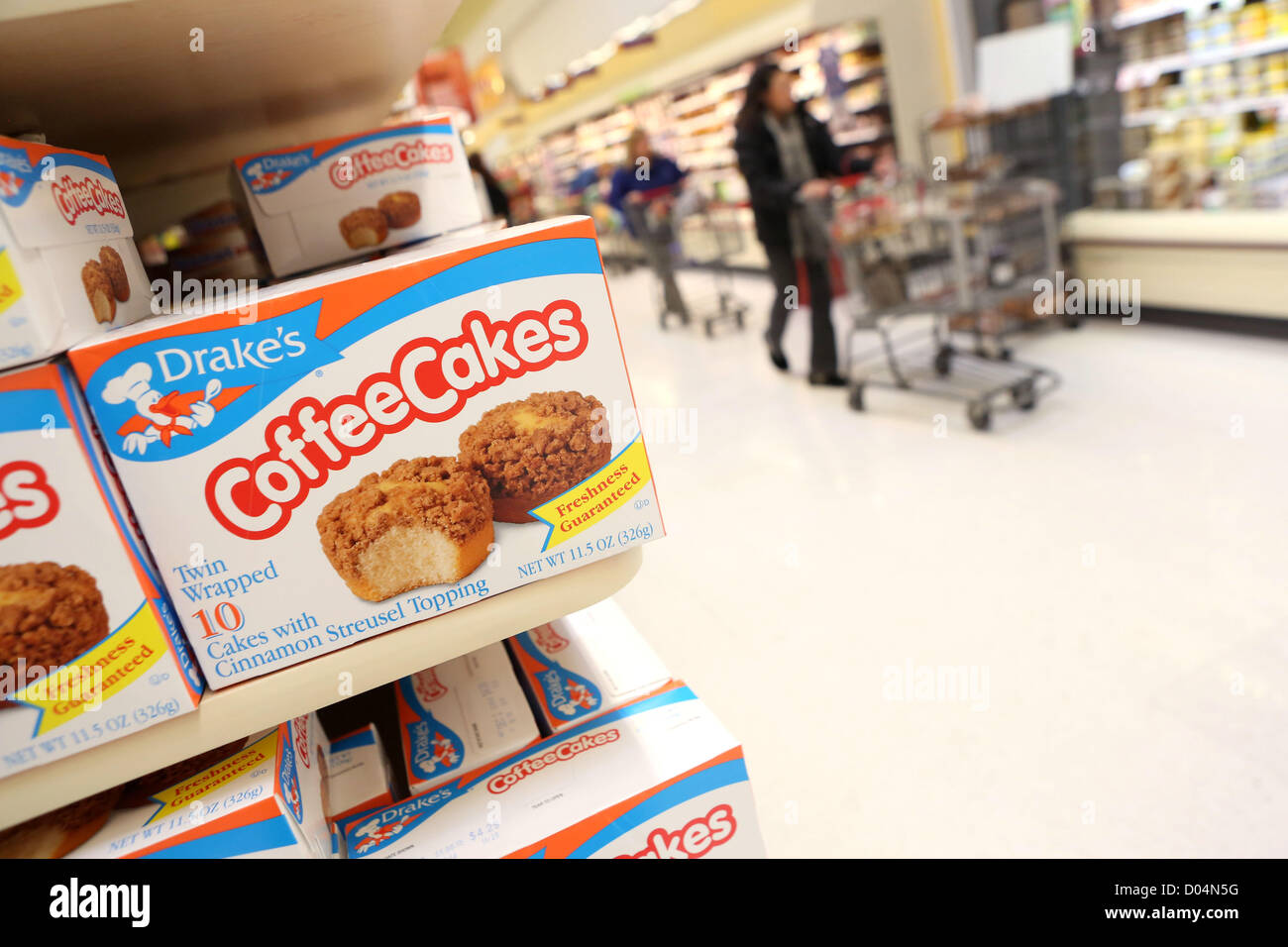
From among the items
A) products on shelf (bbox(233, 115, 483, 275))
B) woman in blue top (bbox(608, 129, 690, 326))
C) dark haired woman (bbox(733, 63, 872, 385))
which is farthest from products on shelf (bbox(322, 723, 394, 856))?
woman in blue top (bbox(608, 129, 690, 326))

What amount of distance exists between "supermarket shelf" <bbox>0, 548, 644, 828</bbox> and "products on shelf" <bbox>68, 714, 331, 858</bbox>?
0.07 meters

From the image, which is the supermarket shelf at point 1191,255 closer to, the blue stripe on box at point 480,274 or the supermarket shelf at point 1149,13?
the supermarket shelf at point 1149,13

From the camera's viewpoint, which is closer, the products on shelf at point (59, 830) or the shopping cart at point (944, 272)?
the products on shelf at point (59, 830)

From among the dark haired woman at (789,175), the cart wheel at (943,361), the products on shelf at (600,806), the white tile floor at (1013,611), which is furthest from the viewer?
the dark haired woman at (789,175)

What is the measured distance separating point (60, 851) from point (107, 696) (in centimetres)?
19

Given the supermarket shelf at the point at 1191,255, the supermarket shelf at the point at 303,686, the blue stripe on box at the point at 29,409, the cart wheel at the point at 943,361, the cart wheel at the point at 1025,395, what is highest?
the blue stripe on box at the point at 29,409

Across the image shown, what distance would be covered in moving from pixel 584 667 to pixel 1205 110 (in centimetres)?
535

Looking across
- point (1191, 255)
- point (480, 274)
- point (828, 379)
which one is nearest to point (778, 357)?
point (828, 379)

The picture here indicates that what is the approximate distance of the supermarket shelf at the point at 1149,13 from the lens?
4.57 metres

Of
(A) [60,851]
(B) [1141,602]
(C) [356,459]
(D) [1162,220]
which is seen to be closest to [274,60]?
(C) [356,459]

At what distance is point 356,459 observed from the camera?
77 centimetres

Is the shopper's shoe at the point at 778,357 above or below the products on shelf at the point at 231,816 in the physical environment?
below

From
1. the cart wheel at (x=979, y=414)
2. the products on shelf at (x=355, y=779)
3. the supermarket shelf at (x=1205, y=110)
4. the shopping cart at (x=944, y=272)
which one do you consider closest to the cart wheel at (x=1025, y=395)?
the shopping cart at (x=944, y=272)
